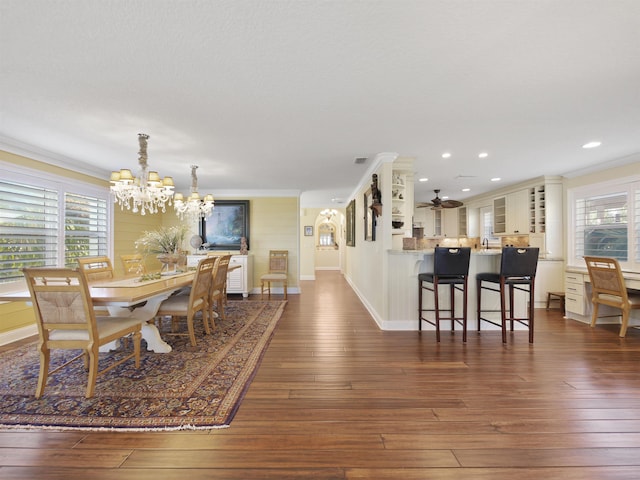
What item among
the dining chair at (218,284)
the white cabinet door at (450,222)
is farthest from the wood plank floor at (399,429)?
the white cabinet door at (450,222)

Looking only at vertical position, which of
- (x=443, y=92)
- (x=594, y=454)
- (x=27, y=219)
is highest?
(x=443, y=92)

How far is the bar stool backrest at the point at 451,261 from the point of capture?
335 cm

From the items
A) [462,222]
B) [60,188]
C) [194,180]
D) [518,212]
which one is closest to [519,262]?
[518,212]

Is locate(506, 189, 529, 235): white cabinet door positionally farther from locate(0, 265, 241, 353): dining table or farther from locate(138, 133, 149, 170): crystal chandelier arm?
locate(138, 133, 149, 170): crystal chandelier arm

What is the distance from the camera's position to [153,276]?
3467 mm

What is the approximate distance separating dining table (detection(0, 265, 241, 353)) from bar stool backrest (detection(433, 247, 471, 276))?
2.78 meters

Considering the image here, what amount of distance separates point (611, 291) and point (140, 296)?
546 cm

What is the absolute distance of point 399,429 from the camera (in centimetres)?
185

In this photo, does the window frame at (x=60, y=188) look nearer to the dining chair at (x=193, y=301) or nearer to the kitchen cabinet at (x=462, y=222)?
the dining chair at (x=193, y=301)

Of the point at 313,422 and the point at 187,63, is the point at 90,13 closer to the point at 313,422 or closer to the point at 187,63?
the point at 187,63

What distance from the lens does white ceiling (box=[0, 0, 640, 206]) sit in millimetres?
1528

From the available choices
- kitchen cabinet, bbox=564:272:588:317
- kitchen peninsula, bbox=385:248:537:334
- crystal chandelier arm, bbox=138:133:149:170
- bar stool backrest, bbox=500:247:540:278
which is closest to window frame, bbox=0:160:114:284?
crystal chandelier arm, bbox=138:133:149:170

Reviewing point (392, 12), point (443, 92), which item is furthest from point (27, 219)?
point (443, 92)

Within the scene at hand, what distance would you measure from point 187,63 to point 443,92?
185cm
